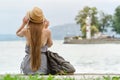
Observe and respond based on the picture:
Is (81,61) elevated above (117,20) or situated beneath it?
situated beneath

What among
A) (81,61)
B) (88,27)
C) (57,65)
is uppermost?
(88,27)

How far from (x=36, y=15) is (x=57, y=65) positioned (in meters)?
0.49

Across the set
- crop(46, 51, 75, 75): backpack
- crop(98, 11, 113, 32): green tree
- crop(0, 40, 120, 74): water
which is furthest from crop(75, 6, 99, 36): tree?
crop(46, 51, 75, 75): backpack

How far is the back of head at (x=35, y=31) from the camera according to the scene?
11.6 feet

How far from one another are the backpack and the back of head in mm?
187

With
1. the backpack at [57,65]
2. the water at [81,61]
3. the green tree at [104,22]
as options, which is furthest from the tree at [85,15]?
the backpack at [57,65]

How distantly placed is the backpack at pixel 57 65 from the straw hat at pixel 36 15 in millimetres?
348

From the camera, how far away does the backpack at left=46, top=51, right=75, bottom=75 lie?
12.2 ft

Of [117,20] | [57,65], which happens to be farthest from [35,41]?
[117,20]

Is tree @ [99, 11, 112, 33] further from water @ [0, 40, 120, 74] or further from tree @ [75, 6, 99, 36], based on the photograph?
water @ [0, 40, 120, 74]

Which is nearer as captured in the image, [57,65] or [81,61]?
[57,65]

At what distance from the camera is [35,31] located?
3.56m

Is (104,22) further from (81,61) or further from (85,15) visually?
(81,61)

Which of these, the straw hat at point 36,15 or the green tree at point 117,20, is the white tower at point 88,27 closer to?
the green tree at point 117,20
